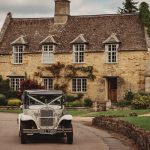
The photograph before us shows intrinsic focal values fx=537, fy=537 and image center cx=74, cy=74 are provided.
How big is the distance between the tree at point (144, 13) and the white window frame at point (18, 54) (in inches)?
534

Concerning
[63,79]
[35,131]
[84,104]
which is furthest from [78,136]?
[63,79]

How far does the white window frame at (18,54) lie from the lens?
59.4 meters

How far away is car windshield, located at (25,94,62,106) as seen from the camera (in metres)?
24.0

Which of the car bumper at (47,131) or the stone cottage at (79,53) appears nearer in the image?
the car bumper at (47,131)

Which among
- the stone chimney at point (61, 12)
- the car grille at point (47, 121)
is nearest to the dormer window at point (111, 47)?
the stone chimney at point (61, 12)

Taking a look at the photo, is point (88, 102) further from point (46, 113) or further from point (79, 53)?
point (46, 113)

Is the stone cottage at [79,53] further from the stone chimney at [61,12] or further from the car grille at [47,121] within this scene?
the car grille at [47,121]

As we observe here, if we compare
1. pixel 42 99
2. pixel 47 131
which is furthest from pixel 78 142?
pixel 42 99

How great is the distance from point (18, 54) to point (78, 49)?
7.25 meters

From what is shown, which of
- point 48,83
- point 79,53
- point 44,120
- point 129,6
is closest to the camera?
point 44,120

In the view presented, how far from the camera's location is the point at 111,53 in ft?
182

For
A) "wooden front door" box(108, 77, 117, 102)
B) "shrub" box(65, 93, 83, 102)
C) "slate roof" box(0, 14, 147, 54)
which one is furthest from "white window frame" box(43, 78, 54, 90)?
"wooden front door" box(108, 77, 117, 102)

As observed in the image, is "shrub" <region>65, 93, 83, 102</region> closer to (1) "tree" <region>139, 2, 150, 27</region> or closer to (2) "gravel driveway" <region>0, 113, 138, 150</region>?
(1) "tree" <region>139, 2, 150, 27</region>

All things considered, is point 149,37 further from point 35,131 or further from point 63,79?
point 35,131
